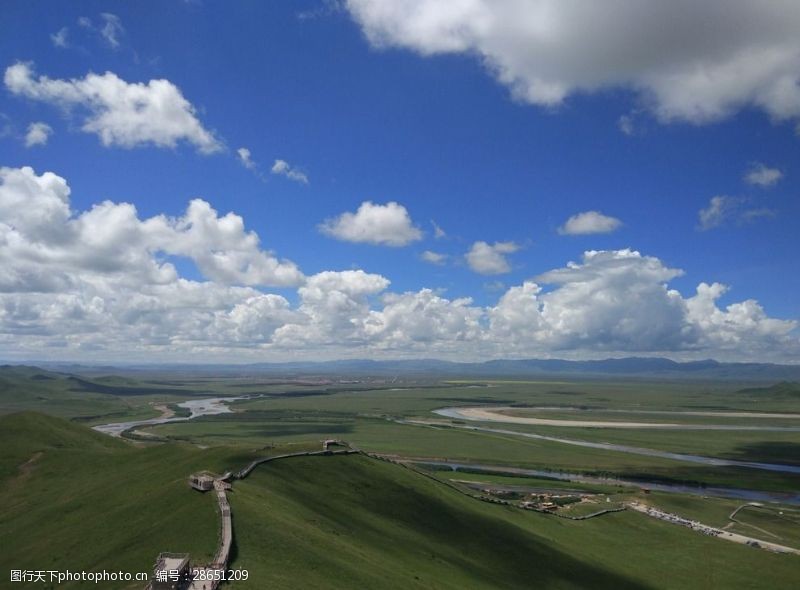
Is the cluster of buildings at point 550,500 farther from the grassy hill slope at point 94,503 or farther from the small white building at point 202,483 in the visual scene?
the small white building at point 202,483

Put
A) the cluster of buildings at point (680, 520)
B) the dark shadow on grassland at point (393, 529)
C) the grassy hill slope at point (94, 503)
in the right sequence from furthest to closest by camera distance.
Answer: the cluster of buildings at point (680, 520) < the dark shadow on grassland at point (393, 529) < the grassy hill slope at point (94, 503)

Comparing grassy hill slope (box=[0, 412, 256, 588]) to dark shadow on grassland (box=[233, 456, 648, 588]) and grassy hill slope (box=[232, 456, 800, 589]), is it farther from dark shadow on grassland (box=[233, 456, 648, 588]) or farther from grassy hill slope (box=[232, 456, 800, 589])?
dark shadow on grassland (box=[233, 456, 648, 588])

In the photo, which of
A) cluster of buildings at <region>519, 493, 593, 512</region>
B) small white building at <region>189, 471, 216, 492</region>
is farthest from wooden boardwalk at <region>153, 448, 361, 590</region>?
cluster of buildings at <region>519, 493, 593, 512</region>

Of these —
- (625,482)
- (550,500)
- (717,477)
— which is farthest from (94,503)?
(717,477)

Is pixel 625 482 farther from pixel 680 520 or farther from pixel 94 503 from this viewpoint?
pixel 94 503

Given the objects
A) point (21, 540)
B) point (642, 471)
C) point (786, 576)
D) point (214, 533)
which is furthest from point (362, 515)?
point (642, 471)

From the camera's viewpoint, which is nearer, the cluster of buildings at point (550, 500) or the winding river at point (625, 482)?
the cluster of buildings at point (550, 500)

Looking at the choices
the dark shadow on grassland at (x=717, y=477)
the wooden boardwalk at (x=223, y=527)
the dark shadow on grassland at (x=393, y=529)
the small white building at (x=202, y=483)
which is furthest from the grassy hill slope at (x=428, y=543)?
the dark shadow on grassland at (x=717, y=477)

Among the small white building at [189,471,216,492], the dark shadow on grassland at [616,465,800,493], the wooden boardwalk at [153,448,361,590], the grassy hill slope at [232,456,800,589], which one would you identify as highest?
the small white building at [189,471,216,492]
